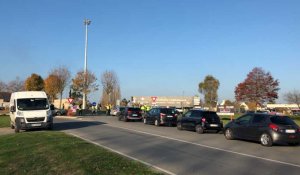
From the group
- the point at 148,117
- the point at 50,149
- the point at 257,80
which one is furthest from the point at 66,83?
the point at 50,149

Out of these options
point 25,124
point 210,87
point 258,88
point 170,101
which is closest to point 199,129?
point 25,124

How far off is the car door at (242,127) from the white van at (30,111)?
10923 mm

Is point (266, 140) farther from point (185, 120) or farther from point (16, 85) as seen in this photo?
point (16, 85)

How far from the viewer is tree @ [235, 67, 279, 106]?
61.8m

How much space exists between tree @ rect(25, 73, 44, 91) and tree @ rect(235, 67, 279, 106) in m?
48.3

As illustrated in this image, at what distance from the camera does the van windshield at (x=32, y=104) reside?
23064 millimetres

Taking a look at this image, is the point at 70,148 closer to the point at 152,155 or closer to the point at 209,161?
the point at 152,155

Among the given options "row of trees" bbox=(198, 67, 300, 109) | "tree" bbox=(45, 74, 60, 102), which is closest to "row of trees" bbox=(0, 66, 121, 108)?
"tree" bbox=(45, 74, 60, 102)

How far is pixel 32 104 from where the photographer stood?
76.7 ft

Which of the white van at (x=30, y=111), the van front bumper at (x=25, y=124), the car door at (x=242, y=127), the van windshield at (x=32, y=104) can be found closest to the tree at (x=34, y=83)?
the white van at (x=30, y=111)

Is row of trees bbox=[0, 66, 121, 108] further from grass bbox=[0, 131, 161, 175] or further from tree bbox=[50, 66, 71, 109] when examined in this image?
grass bbox=[0, 131, 161, 175]

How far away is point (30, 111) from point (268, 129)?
13230 millimetres

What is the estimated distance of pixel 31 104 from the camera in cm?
2333

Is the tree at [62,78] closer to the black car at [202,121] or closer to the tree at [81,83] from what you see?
the tree at [81,83]
